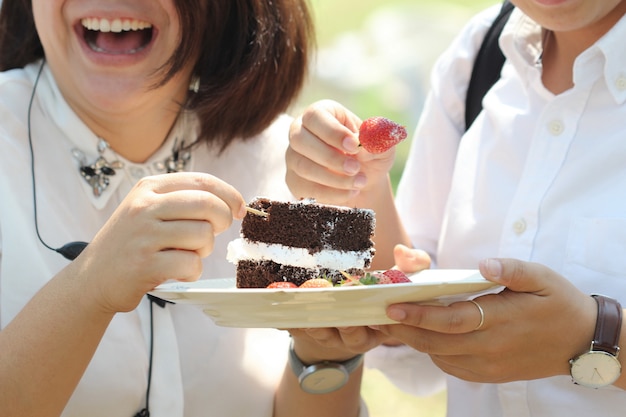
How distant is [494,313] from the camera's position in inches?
74.7

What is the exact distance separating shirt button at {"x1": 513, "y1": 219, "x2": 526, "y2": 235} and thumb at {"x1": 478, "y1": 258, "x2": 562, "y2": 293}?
0.53 m

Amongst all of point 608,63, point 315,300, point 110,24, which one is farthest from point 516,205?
point 110,24

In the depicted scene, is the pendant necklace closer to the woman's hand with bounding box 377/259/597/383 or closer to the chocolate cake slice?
the chocolate cake slice

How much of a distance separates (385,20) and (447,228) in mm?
4373

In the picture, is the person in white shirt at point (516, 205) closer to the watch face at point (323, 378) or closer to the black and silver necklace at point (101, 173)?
the watch face at point (323, 378)

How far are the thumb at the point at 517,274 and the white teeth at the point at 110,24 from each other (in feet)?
4.54

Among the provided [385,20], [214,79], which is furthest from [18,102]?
[385,20]

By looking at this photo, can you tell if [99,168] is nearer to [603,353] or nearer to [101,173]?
[101,173]

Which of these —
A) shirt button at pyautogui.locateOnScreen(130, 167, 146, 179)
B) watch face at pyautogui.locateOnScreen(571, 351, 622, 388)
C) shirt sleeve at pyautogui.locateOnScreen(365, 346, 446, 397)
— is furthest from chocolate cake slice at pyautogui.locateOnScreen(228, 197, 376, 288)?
watch face at pyautogui.locateOnScreen(571, 351, 622, 388)

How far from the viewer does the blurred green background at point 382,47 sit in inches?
263

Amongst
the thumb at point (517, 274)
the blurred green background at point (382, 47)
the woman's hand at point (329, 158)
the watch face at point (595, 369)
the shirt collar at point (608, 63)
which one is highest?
the blurred green background at point (382, 47)

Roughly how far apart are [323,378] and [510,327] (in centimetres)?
84

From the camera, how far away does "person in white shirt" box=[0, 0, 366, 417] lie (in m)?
1.97

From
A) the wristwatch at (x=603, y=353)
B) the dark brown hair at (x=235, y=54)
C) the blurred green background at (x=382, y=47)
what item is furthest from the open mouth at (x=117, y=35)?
the blurred green background at (x=382, y=47)
